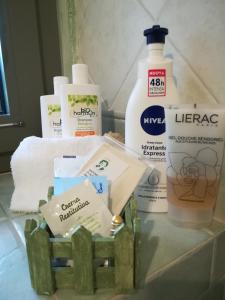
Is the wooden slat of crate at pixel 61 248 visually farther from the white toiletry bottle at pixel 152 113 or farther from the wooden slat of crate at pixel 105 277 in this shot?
the white toiletry bottle at pixel 152 113

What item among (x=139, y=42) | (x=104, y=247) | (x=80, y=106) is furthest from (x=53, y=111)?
(x=104, y=247)

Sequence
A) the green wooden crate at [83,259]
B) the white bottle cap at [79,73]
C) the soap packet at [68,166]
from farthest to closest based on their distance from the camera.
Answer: the white bottle cap at [79,73], the soap packet at [68,166], the green wooden crate at [83,259]

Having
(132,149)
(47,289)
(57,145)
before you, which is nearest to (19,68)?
(57,145)

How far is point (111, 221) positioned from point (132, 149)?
0.43 ft

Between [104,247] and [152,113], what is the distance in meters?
0.20

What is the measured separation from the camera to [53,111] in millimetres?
494

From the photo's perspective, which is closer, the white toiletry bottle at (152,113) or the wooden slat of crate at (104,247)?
the wooden slat of crate at (104,247)

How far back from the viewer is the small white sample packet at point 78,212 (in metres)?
0.28

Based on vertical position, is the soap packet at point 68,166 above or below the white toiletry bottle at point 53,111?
below

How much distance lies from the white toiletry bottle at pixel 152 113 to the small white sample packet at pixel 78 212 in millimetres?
121

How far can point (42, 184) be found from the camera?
17.3 inches

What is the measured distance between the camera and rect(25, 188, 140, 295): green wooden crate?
25 cm

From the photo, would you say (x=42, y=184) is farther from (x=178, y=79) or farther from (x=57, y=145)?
(x=178, y=79)

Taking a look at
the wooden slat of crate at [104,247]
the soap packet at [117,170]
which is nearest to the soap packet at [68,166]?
the soap packet at [117,170]
